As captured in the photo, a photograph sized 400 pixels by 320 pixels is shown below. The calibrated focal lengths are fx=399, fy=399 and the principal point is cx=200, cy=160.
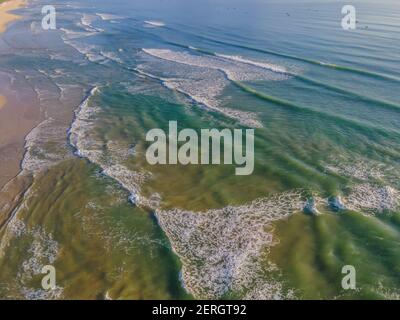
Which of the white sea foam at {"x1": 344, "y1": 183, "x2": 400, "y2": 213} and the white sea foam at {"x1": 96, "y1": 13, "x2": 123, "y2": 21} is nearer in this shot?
the white sea foam at {"x1": 344, "y1": 183, "x2": 400, "y2": 213}

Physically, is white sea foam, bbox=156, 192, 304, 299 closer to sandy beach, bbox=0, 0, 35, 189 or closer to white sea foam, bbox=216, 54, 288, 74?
sandy beach, bbox=0, 0, 35, 189

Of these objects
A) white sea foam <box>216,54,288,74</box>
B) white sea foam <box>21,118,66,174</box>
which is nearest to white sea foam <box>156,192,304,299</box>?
white sea foam <box>21,118,66,174</box>

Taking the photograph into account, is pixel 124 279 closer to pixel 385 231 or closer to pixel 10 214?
pixel 10 214

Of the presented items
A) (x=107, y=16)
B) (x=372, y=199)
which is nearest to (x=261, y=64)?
(x=372, y=199)

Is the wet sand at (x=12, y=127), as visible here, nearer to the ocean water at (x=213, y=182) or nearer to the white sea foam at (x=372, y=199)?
the ocean water at (x=213, y=182)

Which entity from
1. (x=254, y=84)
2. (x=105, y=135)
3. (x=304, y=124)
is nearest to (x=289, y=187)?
(x=304, y=124)

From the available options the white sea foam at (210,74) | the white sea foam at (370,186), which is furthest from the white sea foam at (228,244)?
the white sea foam at (210,74)
